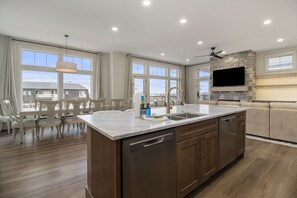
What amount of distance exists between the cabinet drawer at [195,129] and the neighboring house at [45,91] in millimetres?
5363

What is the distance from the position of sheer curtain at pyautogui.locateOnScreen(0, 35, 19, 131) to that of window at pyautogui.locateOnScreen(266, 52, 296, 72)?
31.1ft

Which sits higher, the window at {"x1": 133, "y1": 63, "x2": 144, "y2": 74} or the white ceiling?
the white ceiling

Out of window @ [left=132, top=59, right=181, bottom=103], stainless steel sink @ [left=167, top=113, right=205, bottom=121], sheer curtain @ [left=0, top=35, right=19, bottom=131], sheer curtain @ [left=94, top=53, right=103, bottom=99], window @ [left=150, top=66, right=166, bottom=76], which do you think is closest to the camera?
stainless steel sink @ [left=167, top=113, right=205, bottom=121]

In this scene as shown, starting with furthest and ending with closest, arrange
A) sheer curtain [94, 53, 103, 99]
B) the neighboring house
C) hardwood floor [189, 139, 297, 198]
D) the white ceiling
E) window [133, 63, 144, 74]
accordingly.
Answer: window [133, 63, 144, 74] < sheer curtain [94, 53, 103, 99] < the neighboring house < the white ceiling < hardwood floor [189, 139, 297, 198]

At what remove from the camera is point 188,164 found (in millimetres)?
1629

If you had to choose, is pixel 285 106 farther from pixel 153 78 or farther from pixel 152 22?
pixel 153 78

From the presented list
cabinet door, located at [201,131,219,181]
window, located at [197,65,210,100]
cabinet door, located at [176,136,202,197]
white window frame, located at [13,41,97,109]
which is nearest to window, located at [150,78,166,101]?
window, located at [197,65,210,100]

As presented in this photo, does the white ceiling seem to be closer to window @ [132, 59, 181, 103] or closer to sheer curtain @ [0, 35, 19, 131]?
sheer curtain @ [0, 35, 19, 131]

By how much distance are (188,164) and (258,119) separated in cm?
320

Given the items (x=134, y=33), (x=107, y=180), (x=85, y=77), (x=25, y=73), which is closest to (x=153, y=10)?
(x=134, y=33)

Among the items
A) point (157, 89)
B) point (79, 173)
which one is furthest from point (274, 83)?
point (79, 173)

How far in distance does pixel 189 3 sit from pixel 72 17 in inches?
102

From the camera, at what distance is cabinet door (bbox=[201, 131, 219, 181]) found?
1.83 metres

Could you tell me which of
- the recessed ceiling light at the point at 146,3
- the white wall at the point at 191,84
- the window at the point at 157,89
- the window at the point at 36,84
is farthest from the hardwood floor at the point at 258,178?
the white wall at the point at 191,84
